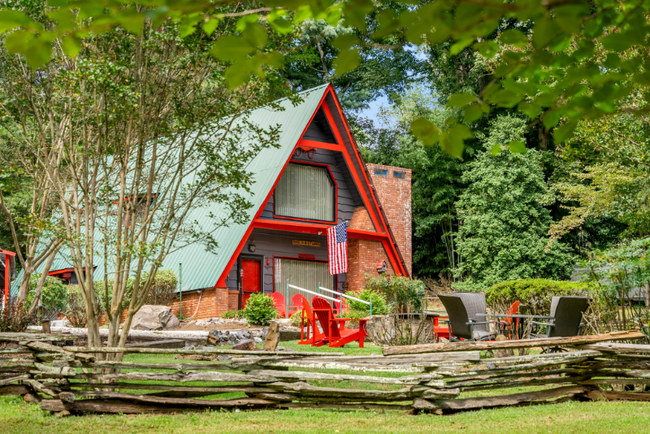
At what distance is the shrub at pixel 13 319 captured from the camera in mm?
11836

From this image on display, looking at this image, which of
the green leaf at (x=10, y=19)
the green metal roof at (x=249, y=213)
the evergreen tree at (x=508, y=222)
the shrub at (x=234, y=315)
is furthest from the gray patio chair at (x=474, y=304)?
the evergreen tree at (x=508, y=222)

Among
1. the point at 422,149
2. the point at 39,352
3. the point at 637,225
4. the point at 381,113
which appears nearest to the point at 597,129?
the point at 637,225

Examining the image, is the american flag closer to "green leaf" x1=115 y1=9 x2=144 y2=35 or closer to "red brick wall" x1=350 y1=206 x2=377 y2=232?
"red brick wall" x1=350 y1=206 x2=377 y2=232

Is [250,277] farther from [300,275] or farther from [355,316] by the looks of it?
[355,316]

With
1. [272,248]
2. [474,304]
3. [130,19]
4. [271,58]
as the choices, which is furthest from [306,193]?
[130,19]

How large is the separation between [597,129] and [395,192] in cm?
1237

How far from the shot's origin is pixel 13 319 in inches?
471

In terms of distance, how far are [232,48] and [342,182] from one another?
1913cm

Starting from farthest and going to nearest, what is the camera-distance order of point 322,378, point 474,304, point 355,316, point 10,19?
point 355,316 → point 474,304 → point 322,378 → point 10,19

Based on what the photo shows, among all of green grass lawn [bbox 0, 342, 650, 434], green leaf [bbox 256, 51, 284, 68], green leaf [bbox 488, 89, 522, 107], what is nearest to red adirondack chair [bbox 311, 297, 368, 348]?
green grass lawn [bbox 0, 342, 650, 434]

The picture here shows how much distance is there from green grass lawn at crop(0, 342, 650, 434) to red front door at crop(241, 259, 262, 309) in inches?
491

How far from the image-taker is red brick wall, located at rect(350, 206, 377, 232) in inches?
829

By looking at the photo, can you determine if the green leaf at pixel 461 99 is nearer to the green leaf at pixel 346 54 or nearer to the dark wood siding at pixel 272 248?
the green leaf at pixel 346 54

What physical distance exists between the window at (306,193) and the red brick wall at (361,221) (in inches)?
33.3
